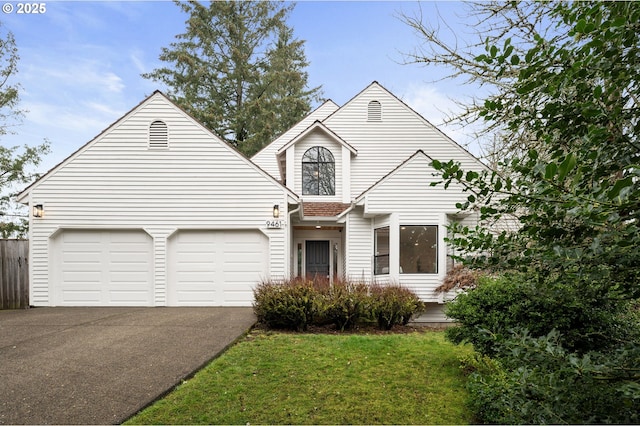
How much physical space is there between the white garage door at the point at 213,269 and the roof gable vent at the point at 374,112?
658 cm

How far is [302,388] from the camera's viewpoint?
4.36 m

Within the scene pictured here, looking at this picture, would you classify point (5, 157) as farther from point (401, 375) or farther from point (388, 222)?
point (401, 375)

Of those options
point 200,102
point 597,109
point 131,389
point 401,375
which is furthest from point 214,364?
point 200,102

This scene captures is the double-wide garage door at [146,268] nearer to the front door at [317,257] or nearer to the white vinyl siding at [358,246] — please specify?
the white vinyl siding at [358,246]

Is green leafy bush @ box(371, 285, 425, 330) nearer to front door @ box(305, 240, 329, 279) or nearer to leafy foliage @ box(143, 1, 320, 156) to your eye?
front door @ box(305, 240, 329, 279)

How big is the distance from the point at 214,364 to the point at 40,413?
2.05 meters

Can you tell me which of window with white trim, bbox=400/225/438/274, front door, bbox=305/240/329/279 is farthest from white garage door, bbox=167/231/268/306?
window with white trim, bbox=400/225/438/274

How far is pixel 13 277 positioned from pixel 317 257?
9.46 m

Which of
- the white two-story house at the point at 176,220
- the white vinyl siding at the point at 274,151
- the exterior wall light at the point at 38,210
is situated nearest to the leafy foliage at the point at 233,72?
the white vinyl siding at the point at 274,151

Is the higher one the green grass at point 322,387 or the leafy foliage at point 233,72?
the leafy foliage at point 233,72

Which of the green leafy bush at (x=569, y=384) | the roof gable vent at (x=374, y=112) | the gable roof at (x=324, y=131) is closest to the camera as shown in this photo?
the green leafy bush at (x=569, y=384)

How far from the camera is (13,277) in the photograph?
1026 cm

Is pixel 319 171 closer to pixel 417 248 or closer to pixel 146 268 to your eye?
pixel 417 248

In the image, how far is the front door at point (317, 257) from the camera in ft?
44.8
